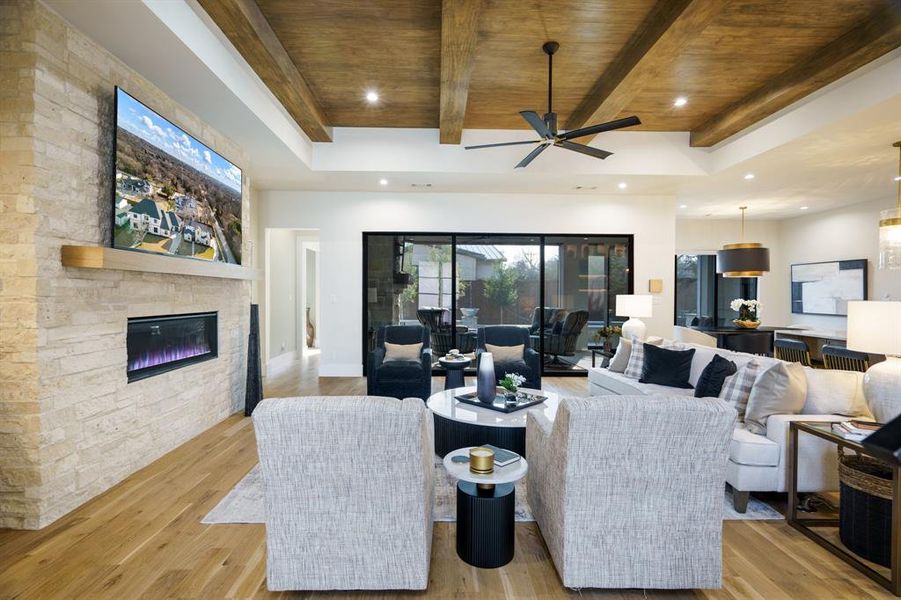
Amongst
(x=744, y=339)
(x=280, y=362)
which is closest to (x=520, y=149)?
(x=744, y=339)

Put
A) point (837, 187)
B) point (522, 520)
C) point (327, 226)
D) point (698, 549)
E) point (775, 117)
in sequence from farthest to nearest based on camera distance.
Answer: point (327, 226)
point (837, 187)
point (775, 117)
point (522, 520)
point (698, 549)

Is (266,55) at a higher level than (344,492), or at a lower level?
higher

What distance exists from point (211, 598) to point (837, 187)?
8.06 meters

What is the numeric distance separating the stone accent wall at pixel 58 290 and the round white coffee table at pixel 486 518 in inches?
90.0

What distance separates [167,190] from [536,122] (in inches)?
111

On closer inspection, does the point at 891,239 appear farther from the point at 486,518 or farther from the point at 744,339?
the point at 486,518

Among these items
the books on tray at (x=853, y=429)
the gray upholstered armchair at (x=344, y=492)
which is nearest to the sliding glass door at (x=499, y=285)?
the books on tray at (x=853, y=429)

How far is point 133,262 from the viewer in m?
2.78

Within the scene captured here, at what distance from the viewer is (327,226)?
20.9 ft

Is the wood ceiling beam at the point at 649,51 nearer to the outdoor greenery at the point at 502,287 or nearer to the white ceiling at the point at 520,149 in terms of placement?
the white ceiling at the point at 520,149

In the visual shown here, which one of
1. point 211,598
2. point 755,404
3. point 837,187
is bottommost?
point 211,598

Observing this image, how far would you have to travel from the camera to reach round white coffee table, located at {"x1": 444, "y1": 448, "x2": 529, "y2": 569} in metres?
2.00

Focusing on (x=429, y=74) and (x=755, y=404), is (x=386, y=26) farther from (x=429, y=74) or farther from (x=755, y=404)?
(x=755, y=404)

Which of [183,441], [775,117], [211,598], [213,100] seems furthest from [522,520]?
[775,117]
